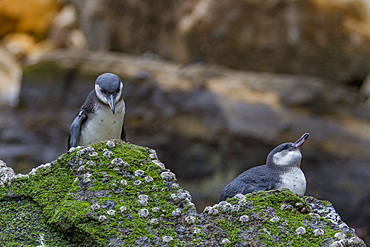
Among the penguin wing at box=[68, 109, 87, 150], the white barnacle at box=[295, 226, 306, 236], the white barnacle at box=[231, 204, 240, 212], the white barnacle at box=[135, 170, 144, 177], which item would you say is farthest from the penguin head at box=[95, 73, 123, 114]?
the white barnacle at box=[295, 226, 306, 236]

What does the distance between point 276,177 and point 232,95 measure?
9.34 m

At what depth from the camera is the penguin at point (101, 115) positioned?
781cm

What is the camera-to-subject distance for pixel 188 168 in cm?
1581

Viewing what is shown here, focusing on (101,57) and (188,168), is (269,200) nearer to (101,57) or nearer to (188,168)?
(188,168)

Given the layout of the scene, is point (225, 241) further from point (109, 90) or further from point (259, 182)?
point (109, 90)

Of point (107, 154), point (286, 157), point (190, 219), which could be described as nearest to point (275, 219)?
point (190, 219)

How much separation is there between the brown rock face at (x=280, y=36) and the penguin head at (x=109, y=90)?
9.85m

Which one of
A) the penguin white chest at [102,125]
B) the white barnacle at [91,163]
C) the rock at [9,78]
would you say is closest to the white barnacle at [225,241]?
the white barnacle at [91,163]

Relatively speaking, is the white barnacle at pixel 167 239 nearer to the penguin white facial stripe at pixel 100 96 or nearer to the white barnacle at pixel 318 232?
the white barnacle at pixel 318 232

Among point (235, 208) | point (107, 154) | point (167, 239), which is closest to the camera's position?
point (167, 239)

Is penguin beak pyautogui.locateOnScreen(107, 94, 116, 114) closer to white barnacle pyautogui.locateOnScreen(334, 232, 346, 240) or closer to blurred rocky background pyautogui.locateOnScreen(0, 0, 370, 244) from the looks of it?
white barnacle pyautogui.locateOnScreen(334, 232, 346, 240)

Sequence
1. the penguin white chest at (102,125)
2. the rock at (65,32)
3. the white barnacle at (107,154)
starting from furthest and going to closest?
the rock at (65,32), the penguin white chest at (102,125), the white barnacle at (107,154)

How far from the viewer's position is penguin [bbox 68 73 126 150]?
7809mm

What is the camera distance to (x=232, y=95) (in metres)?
16.2
